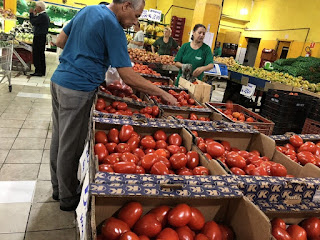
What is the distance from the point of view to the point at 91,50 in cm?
195

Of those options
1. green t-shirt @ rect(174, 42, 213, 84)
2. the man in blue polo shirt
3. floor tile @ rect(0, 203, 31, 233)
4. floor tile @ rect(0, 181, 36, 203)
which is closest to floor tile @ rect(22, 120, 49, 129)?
floor tile @ rect(0, 181, 36, 203)

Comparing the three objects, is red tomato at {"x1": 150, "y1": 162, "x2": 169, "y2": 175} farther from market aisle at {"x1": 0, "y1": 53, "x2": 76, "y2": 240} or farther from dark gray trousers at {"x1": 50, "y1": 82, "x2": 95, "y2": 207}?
market aisle at {"x1": 0, "y1": 53, "x2": 76, "y2": 240}

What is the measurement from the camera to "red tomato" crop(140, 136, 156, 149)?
1888 millimetres

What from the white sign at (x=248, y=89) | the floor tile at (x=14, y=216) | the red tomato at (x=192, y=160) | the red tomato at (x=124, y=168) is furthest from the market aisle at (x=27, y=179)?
the white sign at (x=248, y=89)

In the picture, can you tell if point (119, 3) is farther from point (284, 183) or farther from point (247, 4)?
point (247, 4)

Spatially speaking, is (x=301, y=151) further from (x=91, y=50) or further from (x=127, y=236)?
(x=91, y=50)

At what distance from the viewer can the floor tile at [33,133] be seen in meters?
3.93

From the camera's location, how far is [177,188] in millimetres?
1160

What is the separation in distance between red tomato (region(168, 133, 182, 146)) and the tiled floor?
1.18 meters

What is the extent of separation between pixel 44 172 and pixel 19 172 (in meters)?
0.26

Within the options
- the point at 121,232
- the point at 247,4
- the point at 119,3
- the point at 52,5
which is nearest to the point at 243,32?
the point at 247,4

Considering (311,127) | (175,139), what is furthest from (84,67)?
(311,127)

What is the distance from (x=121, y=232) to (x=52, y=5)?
1740cm

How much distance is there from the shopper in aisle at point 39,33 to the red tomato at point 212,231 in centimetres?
811
